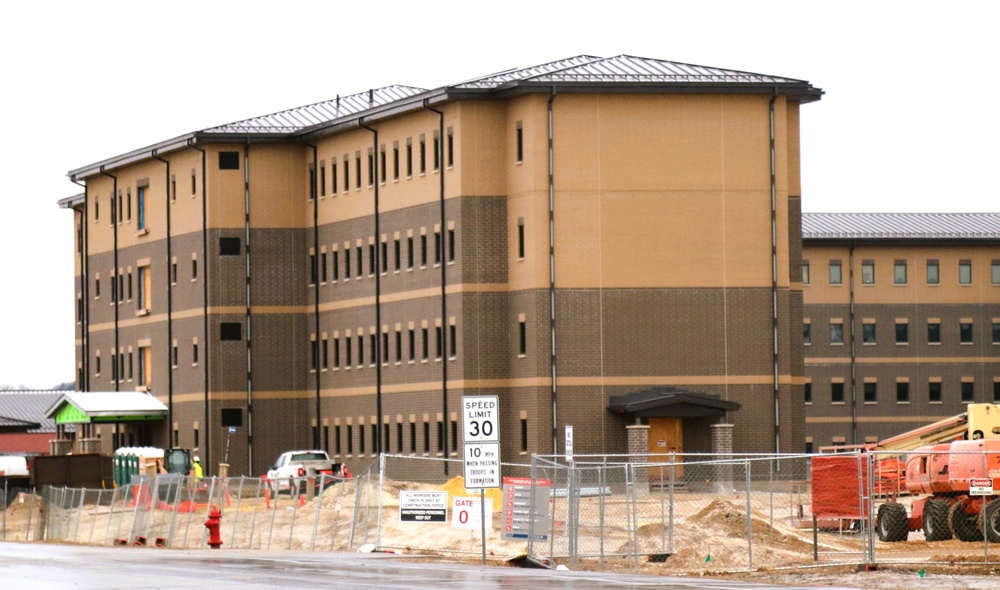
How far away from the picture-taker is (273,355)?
87438 millimetres

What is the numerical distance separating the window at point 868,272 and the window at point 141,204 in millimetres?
40323

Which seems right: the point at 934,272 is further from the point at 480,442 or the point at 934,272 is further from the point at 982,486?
the point at 480,442

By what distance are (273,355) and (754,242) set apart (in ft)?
76.4

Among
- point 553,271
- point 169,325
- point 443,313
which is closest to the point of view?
point 553,271

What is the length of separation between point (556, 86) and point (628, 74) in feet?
11.5

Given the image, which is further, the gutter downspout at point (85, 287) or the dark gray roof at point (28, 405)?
the dark gray roof at point (28, 405)

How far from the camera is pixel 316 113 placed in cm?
9000

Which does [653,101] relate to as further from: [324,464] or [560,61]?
[324,464]

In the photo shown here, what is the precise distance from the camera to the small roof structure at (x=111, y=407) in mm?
89438

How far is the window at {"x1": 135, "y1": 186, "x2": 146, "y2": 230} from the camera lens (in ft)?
307

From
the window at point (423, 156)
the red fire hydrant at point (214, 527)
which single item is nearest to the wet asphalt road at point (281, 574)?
the red fire hydrant at point (214, 527)

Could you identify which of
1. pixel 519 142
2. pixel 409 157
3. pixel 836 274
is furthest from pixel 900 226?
pixel 519 142

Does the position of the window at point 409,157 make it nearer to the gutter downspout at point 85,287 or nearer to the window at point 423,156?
the window at point 423,156

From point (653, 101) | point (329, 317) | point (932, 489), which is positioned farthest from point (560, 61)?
point (932, 489)
